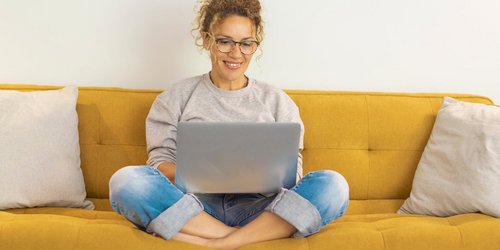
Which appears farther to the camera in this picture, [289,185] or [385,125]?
[385,125]

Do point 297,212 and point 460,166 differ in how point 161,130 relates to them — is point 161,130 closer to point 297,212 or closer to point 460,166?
point 297,212

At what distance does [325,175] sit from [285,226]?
186mm

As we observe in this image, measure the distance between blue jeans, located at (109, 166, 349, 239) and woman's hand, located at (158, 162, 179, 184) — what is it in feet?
0.66

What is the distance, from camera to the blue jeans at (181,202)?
172 cm

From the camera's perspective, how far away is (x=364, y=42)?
2652mm

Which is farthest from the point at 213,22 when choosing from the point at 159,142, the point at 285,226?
the point at 285,226

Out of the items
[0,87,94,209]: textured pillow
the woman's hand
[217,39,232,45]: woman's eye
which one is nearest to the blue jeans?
the woman's hand

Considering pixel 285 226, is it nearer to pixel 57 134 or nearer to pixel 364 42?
pixel 57 134

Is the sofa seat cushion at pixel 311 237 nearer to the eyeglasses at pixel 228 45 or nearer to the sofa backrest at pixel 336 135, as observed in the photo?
the sofa backrest at pixel 336 135

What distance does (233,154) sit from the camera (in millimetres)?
1707

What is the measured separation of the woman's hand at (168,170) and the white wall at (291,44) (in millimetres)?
603

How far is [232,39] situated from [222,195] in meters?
0.52

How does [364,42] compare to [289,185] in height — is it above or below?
above

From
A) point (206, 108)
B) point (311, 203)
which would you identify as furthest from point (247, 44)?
point (311, 203)
